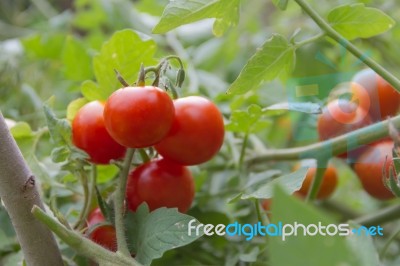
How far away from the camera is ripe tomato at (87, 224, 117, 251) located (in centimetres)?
41

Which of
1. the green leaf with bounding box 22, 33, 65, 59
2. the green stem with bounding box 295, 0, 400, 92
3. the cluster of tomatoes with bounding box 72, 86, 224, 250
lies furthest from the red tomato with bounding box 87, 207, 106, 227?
the green leaf with bounding box 22, 33, 65, 59

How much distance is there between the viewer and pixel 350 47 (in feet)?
1.34

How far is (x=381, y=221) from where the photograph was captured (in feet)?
1.86

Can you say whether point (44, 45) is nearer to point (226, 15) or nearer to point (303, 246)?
point (226, 15)

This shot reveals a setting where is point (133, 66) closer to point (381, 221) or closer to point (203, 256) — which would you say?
point (203, 256)

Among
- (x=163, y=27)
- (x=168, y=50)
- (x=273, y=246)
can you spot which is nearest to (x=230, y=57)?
(x=168, y=50)

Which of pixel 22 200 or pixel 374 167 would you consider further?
pixel 374 167

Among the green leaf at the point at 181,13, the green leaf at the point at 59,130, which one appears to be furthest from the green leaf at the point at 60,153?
the green leaf at the point at 181,13

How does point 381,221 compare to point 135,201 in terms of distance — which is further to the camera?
point 381,221

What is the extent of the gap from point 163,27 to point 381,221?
309mm

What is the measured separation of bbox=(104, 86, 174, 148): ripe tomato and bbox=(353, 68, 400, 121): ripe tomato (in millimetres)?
180

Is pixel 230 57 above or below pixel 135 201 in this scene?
below

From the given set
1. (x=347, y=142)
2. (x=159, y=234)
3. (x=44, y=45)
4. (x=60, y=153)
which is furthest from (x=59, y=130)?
(x=44, y=45)

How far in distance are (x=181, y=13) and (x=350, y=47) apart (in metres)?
0.12
